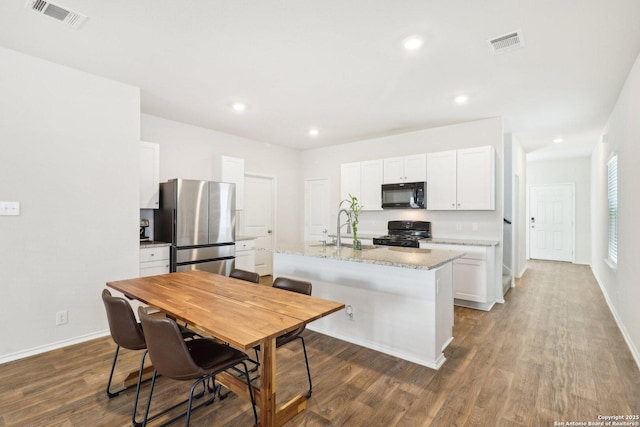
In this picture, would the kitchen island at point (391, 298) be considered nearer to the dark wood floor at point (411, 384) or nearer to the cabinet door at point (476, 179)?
the dark wood floor at point (411, 384)

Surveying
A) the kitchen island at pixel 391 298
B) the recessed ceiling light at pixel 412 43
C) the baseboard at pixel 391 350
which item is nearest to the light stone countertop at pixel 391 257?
the kitchen island at pixel 391 298

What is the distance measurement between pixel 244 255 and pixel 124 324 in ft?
9.69

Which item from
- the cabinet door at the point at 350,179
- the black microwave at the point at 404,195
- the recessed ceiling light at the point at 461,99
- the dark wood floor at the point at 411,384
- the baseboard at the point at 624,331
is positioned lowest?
the dark wood floor at the point at 411,384

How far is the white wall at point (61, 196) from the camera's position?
2.75m

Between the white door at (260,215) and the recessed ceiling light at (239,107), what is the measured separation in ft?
5.97

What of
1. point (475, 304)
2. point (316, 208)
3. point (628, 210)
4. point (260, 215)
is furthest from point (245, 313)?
point (316, 208)

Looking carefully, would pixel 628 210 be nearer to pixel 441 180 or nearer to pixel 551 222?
pixel 441 180

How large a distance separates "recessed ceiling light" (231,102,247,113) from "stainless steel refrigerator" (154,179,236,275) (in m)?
1.05

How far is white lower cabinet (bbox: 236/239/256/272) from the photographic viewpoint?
16.0ft

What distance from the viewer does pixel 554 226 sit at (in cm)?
822

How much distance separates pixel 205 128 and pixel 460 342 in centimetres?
467

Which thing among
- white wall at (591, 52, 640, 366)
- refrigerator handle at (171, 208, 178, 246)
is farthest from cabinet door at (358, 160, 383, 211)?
refrigerator handle at (171, 208, 178, 246)

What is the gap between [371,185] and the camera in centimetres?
556

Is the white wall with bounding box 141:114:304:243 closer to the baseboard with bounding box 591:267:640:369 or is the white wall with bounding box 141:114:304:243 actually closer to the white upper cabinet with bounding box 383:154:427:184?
the white upper cabinet with bounding box 383:154:427:184
